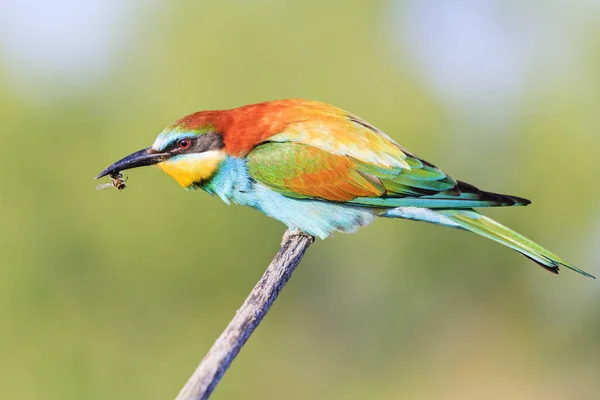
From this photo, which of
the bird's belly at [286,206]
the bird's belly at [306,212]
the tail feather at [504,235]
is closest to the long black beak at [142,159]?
the bird's belly at [286,206]

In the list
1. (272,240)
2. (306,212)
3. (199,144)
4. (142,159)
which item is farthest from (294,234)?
(272,240)

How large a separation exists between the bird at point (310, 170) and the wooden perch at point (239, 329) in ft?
0.82

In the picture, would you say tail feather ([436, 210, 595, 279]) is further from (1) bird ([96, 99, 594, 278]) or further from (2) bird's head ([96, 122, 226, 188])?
(2) bird's head ([96, 122, 226, 188])

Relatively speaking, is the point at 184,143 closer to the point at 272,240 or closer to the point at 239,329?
the point at 239,329

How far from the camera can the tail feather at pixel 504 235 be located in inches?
105

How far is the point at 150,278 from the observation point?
32.1ft

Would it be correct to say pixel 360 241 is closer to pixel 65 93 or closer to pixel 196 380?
pixel 65 93

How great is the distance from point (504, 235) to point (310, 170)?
2.55 ft

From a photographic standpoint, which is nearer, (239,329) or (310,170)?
(239,329)

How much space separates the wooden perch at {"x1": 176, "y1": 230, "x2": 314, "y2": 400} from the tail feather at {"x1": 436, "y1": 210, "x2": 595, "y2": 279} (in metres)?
0.65

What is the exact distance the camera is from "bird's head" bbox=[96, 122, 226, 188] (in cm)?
268

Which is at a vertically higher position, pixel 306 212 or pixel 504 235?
pixel 504 235

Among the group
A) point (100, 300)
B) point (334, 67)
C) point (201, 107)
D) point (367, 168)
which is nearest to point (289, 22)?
point (334, 67)

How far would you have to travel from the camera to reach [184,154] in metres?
2.69
